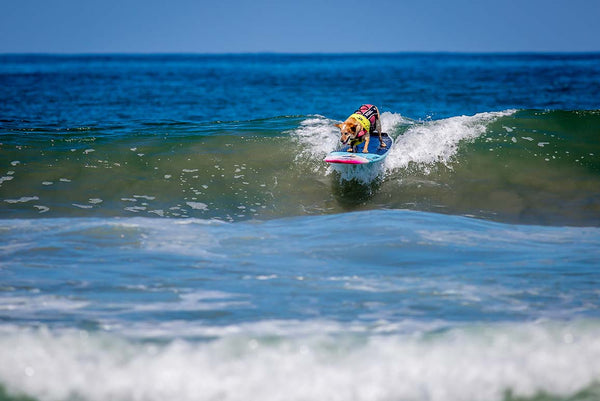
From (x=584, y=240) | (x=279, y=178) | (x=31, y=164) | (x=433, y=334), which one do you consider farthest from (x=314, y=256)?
(x=31, y=164)

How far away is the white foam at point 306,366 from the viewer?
3.88 meters

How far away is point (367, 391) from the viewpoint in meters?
3.88

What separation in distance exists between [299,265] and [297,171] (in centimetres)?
602

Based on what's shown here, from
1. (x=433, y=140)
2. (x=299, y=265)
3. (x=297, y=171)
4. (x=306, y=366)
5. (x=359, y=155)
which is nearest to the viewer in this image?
(x=306, y=366)

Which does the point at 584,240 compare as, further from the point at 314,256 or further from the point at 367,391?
the point at 367,391

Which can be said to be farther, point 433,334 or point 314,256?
point 314,256

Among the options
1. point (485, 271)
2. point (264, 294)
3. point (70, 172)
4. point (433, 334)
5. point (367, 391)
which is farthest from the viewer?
point (70, 172)

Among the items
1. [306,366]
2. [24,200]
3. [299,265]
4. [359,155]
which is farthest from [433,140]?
[306,366]

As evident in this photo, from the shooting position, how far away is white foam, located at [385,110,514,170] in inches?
483

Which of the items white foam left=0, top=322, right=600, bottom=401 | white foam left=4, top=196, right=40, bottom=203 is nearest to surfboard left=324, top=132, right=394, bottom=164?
white foam left=4, top=196, right=40, bottom=203

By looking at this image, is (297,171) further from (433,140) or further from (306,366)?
(306,366)

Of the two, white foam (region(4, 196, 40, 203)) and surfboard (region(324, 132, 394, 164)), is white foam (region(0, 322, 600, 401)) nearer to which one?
surfboard (region(324, 132, 394, 164))

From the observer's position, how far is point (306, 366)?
406 centimetres

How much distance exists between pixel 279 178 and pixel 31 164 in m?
4.93
